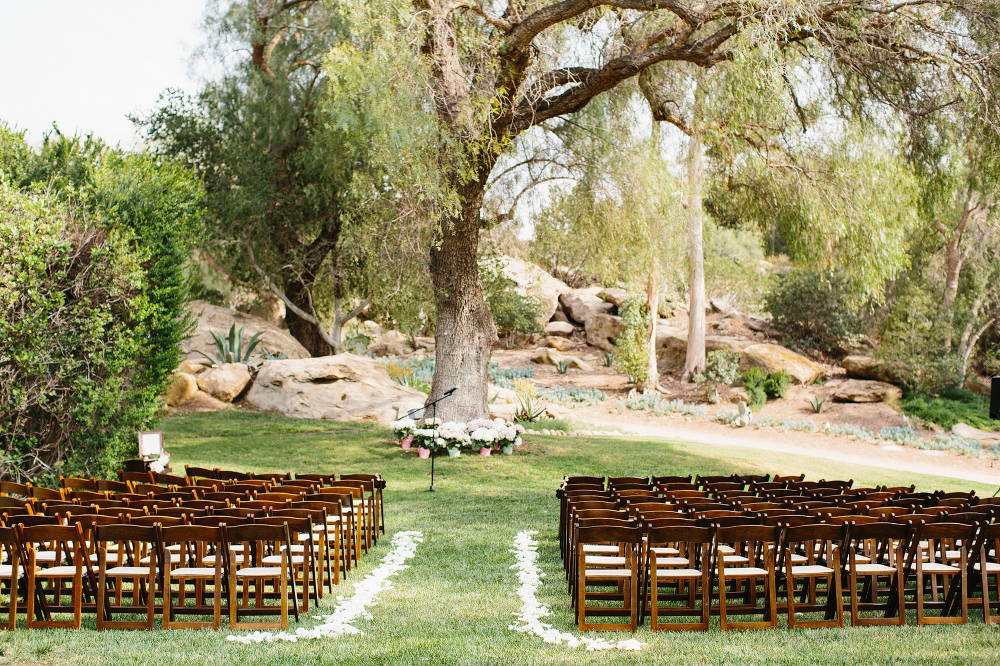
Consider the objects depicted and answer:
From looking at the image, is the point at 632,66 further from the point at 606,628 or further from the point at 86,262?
the point at 606,628

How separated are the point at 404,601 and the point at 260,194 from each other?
620 inches

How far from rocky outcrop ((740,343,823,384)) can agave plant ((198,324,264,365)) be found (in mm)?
15586

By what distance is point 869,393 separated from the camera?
23.3 metres

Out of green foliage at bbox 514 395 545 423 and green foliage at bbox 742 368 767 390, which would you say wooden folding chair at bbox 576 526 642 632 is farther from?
green foliage at bbox 742 368 767 390

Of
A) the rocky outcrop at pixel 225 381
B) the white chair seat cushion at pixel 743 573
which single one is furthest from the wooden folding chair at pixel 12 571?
the rocky outcrop at pixel 225 381

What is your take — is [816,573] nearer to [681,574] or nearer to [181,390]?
[681,574]

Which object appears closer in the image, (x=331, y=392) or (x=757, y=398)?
(x=331, y=392)

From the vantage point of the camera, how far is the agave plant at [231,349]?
20938 millimetres

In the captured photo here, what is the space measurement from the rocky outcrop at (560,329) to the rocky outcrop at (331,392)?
15.4m

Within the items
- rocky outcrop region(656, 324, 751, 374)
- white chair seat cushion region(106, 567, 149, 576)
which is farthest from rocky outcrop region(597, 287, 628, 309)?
white chair seat cushion region(106, 567, 149, 576)

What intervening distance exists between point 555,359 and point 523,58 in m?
18.3

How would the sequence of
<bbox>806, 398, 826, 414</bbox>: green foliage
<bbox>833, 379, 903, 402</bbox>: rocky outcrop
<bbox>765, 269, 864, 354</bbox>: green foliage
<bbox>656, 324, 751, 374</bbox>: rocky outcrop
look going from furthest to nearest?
<bbox>656, 324, 751, 374</bbox>: rocky outcrop
<bbox>765, 269, 864, 354</bbox>: green foliage
<bbox>833, 379, 903, 402</bbox>: rocky outcrop
<bbox>806, 398, 826, 414</bbox>: green foliage

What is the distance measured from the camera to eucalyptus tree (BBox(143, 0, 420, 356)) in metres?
20.4

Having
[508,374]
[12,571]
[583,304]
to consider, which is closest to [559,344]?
[583,304]
